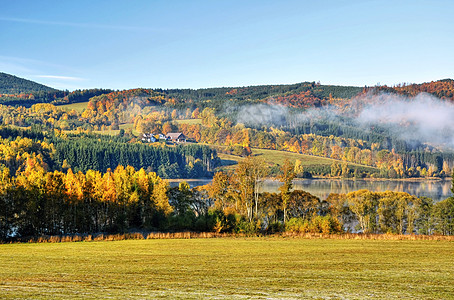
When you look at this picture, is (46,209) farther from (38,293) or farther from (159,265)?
(38,293)

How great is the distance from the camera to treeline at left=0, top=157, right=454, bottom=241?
48938 mm

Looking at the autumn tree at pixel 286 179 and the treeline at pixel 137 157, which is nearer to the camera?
the autumn tree at pixel 286 179

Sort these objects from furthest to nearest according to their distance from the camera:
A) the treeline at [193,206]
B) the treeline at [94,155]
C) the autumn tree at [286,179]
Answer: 1. the treeline at [94,155]
2. the autumn tree at [286,179]
3. the treeline at [193,206]

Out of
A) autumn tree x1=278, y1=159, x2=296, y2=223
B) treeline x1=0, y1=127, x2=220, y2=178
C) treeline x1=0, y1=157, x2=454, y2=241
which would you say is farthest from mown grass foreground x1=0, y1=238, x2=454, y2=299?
treeline x1=0, y1=127, x2=220, y2=178

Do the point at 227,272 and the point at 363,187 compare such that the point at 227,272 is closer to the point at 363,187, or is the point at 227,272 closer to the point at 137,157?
the point at 363,187

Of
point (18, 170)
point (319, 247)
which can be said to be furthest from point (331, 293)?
point (18, 170)

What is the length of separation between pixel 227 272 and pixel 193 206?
133 feet

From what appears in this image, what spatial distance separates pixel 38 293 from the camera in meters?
16.4

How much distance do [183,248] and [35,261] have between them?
1175 cm

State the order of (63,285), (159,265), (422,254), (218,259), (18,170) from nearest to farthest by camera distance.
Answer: (63,285)
(159,265)
(218,259)
(422,254)
(18,170)

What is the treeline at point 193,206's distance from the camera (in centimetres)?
4894

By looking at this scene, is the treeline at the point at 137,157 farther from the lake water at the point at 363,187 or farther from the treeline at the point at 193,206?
the treeline at the point at 193,206

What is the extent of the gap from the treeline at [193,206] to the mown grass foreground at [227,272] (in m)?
15.8

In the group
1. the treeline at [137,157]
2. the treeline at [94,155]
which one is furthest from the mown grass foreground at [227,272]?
the treeline at [137,157]
